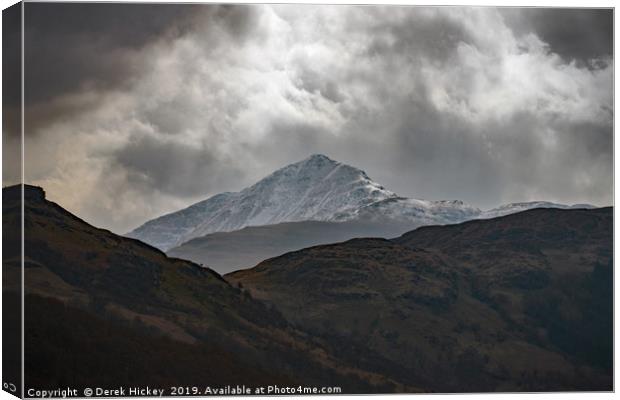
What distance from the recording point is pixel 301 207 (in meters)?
88.0

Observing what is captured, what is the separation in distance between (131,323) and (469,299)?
104ft

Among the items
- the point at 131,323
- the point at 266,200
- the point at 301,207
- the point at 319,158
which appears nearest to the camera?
the point at 131,323

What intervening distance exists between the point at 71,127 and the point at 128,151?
3581 millimetres

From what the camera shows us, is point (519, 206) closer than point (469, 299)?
Yes

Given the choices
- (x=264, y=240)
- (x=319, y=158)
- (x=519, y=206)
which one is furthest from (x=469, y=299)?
(x=319, y=158)

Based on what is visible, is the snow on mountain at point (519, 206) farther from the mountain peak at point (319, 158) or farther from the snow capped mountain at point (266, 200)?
the mountain peak at point (319, 158)

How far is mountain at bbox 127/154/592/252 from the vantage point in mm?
72206

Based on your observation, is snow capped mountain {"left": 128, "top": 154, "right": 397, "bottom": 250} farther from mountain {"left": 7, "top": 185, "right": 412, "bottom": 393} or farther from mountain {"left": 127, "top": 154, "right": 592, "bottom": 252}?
mountain {"left": 7, "top": 185, "right": 412, "bottom": 393}

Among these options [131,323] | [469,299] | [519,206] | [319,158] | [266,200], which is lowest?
[131,323]

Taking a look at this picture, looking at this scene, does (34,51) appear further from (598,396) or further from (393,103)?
(598,396)

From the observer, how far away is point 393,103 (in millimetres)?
71062

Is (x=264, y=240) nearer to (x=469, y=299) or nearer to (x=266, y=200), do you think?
(x=266, y=200)

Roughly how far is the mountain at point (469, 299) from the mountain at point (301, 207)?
226 centimetres

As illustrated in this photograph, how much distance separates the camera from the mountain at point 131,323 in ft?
202
